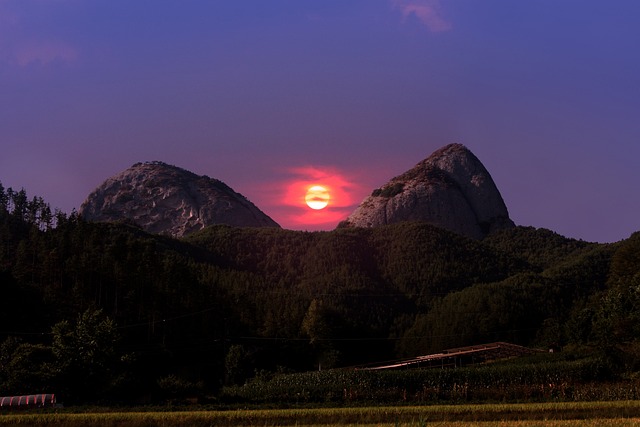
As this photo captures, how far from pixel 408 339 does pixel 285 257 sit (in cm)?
5404

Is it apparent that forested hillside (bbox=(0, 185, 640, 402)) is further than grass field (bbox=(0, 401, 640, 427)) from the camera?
Yes

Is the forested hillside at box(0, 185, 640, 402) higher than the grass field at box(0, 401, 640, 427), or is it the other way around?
the forested hillside at box(0, 185, 640, 402)

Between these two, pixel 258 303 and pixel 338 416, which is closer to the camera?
pixel 338 416

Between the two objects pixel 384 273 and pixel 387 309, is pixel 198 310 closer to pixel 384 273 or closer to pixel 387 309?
pixel 387 309

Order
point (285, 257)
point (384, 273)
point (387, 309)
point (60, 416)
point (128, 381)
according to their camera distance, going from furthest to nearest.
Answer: point (285, 257)
point (384, 273)
point (387, 309)
point (128, 381)
point (60, 416)

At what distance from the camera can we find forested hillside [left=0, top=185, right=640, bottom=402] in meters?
75.6

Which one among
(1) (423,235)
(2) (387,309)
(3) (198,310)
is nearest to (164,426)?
(3) (198,310)

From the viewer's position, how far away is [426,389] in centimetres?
6975

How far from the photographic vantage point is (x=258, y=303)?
136000 mm

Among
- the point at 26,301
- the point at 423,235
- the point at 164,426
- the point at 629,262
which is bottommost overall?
the point at 164,426

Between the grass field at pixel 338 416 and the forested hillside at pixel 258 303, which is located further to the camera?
the forested hillside at pixel 258 303

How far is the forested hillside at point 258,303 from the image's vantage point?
75.6m

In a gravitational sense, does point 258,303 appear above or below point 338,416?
above

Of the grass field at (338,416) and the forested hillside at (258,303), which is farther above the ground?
the forested hillside at (258,303)
